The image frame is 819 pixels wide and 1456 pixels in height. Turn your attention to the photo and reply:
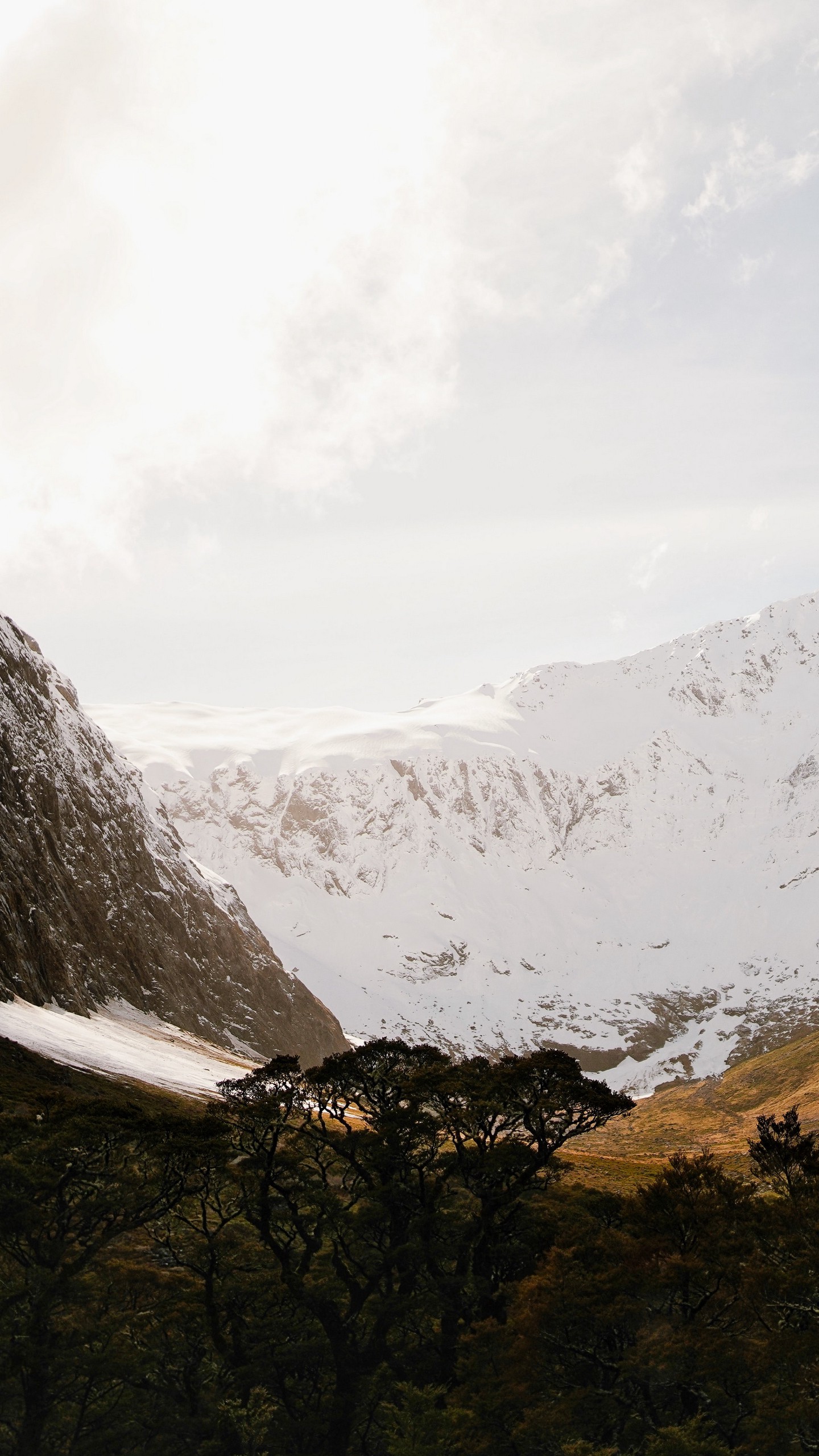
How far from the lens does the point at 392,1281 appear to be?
4381cm

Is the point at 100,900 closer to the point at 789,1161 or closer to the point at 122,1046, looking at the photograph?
the point at 122,1046

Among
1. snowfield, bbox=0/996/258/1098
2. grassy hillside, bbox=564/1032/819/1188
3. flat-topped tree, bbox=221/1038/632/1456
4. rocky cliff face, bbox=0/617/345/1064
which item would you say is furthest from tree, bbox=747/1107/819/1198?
rocky cliff face, bbox=0/617/345/1064

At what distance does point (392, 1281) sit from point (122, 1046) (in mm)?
53151

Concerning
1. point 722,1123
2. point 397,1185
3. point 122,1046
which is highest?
point 397,1185

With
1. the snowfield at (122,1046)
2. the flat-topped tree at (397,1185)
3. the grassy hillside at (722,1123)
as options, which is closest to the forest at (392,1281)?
the flat-topped tree at (397,1185)

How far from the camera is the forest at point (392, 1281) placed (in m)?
34.2

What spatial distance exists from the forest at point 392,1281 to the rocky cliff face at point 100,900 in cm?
4738

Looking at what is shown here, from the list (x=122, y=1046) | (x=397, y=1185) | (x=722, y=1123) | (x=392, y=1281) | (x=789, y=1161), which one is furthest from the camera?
(x=722, y=1123)

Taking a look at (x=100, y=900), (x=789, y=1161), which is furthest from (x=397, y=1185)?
(x=100, y=900)

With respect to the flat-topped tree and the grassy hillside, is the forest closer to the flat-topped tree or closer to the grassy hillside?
the flat-topped tree

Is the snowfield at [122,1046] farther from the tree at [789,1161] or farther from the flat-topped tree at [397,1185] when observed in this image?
the tree at [789,1161]

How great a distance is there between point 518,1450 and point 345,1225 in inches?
468

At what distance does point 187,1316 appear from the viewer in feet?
129

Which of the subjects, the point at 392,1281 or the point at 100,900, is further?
the point at 100,900
